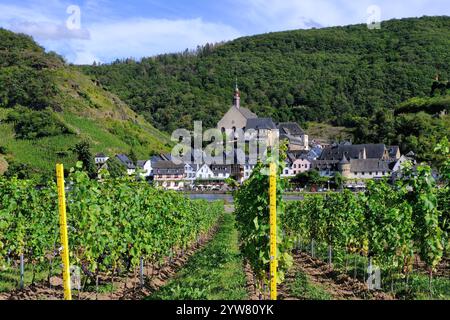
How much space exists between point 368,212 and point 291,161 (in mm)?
106453

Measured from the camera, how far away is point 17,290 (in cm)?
1616

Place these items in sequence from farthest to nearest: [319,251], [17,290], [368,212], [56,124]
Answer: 1. [56,124]
2. [319,251]
3. [368,212]
4. [17,290]

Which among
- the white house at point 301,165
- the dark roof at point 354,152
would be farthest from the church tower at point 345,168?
the white house at point 301,165

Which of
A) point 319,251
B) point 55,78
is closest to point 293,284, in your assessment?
point 319,251

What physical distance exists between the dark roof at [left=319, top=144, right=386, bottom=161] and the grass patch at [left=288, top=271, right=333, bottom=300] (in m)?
106

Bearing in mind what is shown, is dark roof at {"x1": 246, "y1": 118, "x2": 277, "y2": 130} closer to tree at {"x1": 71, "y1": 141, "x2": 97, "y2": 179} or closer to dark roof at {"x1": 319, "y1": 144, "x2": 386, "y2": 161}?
dark roof at {"x1": 319, "y1": 144, "x2": 386, "y2": 161}

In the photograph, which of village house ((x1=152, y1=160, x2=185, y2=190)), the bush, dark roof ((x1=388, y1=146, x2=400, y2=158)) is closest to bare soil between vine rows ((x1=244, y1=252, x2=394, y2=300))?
the bush

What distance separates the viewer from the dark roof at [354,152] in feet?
401

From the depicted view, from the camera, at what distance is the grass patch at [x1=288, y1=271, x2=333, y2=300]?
49.5 feet

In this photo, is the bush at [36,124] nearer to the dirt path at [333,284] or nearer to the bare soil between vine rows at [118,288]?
the bare soil between vine rows at [118,288]

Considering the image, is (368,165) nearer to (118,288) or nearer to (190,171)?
(190,171)

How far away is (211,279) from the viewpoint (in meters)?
18.0

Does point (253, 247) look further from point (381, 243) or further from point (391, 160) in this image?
point (391, 160)

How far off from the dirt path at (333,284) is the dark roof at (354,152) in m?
100
